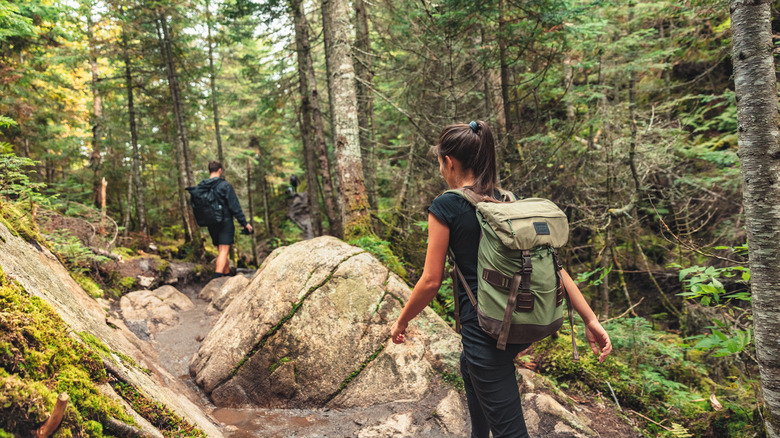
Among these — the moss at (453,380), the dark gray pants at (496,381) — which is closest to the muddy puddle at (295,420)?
the moss at (453,380)

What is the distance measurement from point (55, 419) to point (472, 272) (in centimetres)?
208

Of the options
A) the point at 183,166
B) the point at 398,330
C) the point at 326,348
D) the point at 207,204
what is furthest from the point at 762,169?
the point at 183,166

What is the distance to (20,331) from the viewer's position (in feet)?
5.30

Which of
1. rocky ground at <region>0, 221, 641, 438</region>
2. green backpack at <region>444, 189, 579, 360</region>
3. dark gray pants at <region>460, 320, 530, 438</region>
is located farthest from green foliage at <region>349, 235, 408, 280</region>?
green backpack at <region>444, 189, 579, 360</region>

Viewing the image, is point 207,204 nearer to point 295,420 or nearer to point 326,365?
point 326,365

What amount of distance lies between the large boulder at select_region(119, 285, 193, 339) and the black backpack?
1665 millimetres

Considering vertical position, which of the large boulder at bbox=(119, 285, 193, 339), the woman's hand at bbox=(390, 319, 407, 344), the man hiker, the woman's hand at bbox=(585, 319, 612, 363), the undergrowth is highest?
the man hiker

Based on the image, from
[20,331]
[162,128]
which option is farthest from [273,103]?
[20,331]

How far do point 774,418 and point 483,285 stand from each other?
9.10 ft

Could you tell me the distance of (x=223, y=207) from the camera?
7754 mm

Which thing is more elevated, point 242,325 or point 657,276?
point 242,325

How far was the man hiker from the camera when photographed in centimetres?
766

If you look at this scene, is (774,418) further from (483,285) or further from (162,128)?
(162,128)

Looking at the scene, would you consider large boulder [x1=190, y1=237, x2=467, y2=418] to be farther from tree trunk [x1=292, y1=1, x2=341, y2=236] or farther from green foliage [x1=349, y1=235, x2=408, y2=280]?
tree trunk [x1=292, y1=1, x2=341, y2=236]
